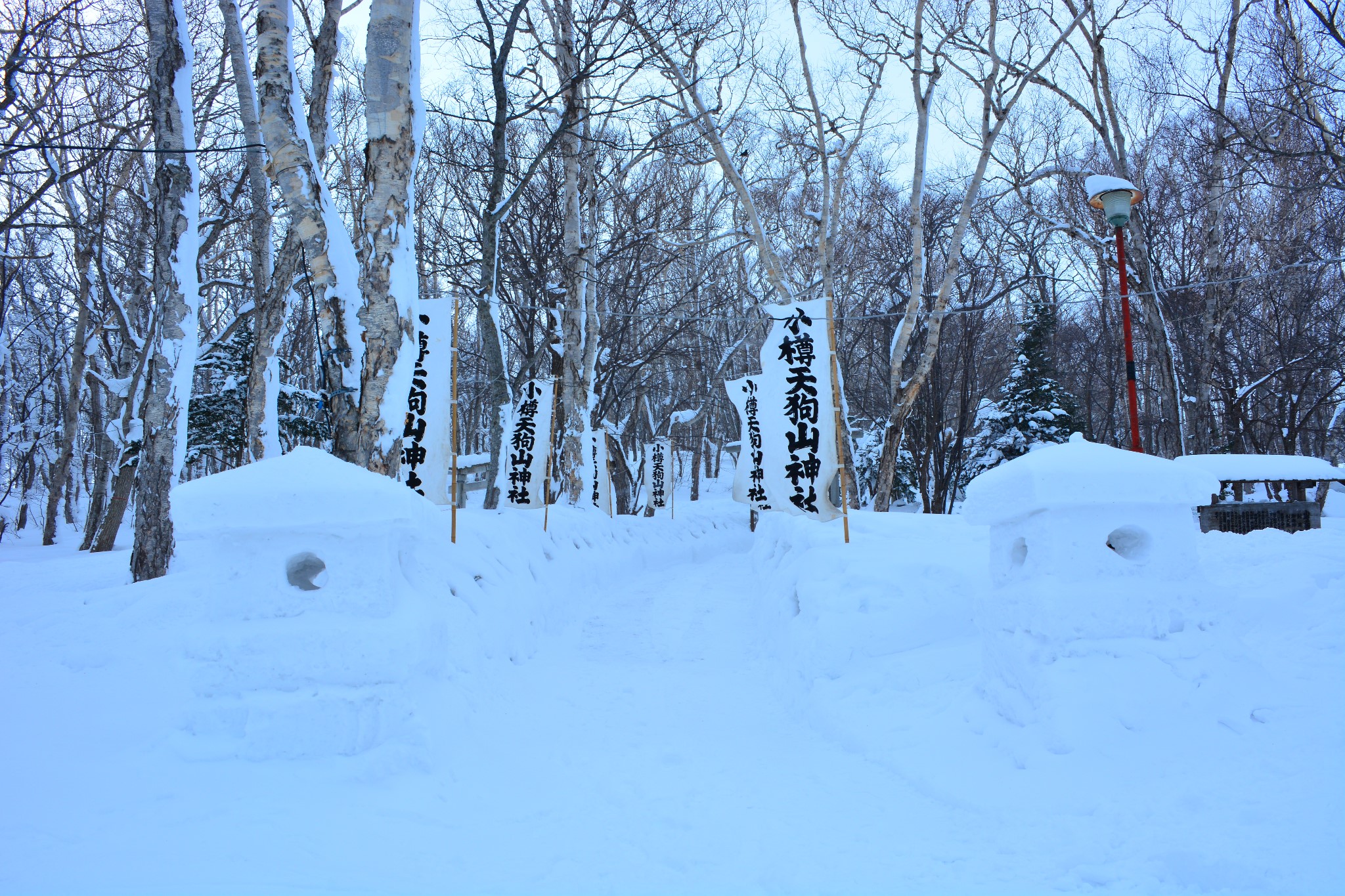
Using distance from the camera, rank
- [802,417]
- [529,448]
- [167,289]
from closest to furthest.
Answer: [802,417] < [167,289] < [529,448]

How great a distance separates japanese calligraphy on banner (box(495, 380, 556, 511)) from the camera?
10789 millimetres

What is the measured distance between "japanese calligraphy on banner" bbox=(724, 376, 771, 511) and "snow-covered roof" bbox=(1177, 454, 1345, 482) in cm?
555

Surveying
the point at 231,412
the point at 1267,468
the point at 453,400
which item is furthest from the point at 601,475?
the point at 1267,468

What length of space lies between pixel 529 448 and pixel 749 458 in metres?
3.39

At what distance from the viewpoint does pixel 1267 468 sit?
30.8 feet

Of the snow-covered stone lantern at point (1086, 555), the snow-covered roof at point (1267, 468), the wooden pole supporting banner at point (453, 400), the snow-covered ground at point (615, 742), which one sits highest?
the wooden pole supporting banner at point (453, 400)

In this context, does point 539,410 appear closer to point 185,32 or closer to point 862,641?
point 185,32

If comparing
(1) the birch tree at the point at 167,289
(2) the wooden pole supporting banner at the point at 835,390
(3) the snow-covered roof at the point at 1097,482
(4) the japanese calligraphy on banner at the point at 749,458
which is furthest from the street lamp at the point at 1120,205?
(1) the birch tree at the point at 167,289

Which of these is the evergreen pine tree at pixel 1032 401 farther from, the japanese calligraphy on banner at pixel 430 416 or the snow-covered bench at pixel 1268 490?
the japanese calligraphy on banner at pixel 430 416

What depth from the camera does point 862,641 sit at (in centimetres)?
499

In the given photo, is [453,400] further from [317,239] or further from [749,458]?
[749,458]

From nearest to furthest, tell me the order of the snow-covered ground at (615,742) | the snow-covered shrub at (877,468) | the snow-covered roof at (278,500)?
the snow-covered ground at (615,742), the snow-covered roof at (278,500), the snow-covered shrub at (877,468)

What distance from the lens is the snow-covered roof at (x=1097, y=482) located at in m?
3.78

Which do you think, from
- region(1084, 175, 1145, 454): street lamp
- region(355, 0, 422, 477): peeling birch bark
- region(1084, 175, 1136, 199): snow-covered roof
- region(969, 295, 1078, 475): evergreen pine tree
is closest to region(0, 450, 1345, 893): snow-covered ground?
region(355, 0, 422, 477): peeling birch bark
